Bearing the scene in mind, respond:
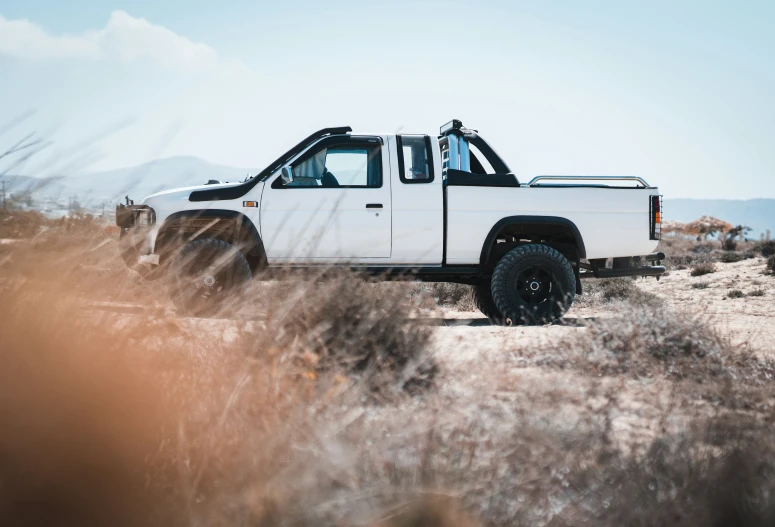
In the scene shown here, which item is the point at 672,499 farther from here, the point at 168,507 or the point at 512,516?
the point at 168,507

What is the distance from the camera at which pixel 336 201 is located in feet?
27.7

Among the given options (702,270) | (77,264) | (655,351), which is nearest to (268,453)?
(77,264)

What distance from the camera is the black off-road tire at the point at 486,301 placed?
950 cm

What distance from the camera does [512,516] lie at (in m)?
2.88

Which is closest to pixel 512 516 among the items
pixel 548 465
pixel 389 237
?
pixel 548 465

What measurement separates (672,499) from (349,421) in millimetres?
1326

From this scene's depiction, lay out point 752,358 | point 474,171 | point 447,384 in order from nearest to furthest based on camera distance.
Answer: point 447,384 → point 752,358 → point 474,171

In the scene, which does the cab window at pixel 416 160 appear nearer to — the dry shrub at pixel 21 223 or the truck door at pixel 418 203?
the truck door at pixel 418 203

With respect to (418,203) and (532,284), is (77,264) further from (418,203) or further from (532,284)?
(532,284)

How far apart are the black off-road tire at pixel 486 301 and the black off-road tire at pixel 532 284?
0.54 metres

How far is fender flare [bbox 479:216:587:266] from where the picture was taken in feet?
28.5

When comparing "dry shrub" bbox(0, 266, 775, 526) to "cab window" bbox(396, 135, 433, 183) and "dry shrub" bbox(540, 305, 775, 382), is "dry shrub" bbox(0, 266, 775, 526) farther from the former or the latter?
"cab window" bbox(396, 135, 433, 183)

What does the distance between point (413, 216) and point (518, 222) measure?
1193 mm

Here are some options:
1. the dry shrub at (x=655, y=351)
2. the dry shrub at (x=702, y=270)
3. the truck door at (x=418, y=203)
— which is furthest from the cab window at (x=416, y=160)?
the dry shrub at (x=702, y=270)
